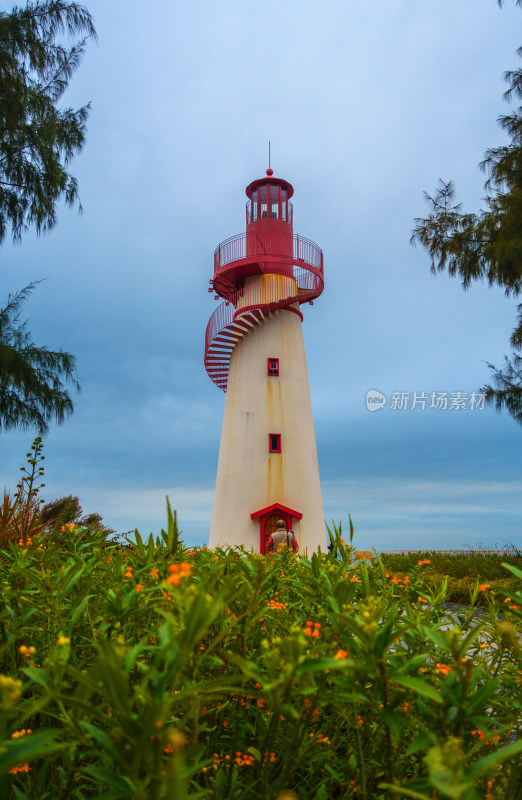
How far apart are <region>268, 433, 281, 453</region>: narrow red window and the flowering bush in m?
13.3

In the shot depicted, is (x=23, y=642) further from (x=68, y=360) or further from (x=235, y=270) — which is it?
(x=235, y=270)

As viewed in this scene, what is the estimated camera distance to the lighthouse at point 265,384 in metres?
16.1

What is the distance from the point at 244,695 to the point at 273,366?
51.6 ft

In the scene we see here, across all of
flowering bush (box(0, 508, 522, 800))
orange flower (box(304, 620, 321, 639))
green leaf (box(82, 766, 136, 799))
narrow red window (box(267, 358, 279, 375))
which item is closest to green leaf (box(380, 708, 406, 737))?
flowering bush (box(0, 508, 522, 800))

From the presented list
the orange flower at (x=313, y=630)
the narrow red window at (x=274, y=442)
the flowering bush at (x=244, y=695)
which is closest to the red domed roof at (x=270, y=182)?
the narrow red window at (x=274, y=442)

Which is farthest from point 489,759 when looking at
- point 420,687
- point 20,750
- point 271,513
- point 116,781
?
point 271,513

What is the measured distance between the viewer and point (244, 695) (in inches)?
71.6

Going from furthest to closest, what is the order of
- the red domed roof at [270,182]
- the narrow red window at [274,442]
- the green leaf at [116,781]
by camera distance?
the red domed roof at [270,182]
the narrow red window at [274,442]
the green leaf at [116,781]

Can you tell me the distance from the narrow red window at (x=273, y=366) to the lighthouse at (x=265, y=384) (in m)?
0.03

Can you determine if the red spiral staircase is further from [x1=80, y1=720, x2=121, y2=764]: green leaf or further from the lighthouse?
[x1=80, y1=720, x2=121, y2=764]: green leaf

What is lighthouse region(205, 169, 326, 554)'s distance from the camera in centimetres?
1612

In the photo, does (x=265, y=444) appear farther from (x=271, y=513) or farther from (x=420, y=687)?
(x=420, y=687)

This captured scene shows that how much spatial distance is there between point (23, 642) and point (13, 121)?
46.7ft

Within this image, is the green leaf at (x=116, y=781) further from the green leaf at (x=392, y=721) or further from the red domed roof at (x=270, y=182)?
the red domed roof at (x=270, y=182)
